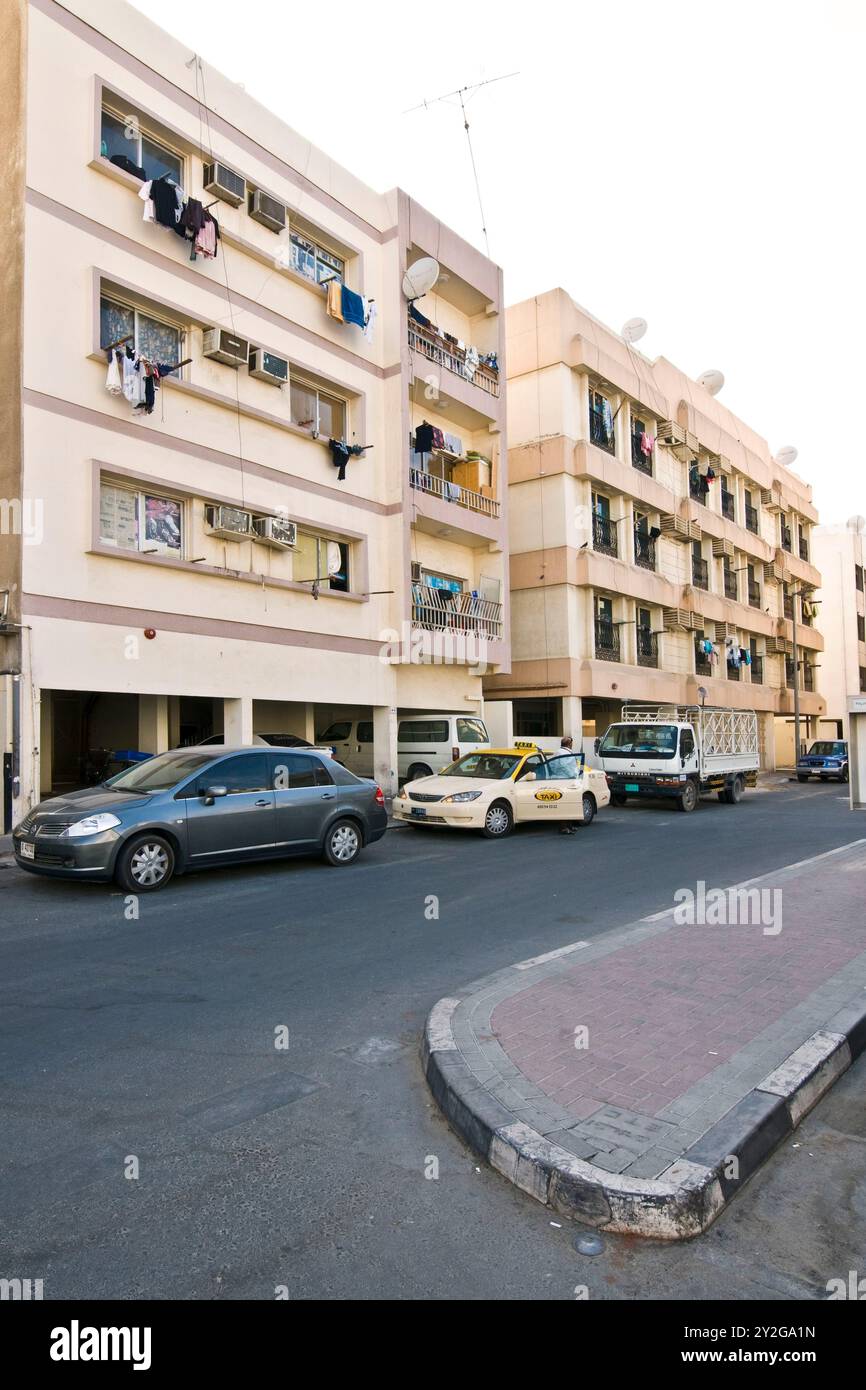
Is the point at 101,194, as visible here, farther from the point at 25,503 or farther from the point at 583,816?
the point at 583,816

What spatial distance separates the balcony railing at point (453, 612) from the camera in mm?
22797

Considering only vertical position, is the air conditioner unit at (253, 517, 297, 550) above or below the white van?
above

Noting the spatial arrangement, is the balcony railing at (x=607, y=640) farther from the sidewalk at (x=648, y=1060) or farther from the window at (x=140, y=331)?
the sidewalk at (x=648, y=1060)

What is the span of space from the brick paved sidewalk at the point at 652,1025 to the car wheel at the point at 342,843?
4849 millimetres

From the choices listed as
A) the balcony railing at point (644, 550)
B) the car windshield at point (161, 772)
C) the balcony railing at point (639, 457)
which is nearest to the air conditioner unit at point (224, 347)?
the car windshield at point (161, 772)

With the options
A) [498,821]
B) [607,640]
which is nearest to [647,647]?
[607,640]

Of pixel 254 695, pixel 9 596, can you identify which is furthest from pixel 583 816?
pixel 9 596

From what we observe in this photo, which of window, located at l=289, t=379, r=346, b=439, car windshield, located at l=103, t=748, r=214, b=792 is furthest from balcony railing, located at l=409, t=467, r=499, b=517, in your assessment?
car windshield, located at l=103, t=748, r=214, b=792

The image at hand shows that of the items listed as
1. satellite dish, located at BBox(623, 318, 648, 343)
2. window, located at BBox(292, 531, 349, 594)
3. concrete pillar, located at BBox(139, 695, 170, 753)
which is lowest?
concrete pillar, located at BBox(139, 695, 170, 753)

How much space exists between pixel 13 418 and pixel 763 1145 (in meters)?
15.0

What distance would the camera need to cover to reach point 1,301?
14914 mm

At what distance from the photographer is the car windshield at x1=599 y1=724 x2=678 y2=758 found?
2072 centimetres

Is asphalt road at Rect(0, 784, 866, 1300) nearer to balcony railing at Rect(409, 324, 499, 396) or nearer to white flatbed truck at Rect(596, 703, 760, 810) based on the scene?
white flatbed truck at Rect(596, 703, 760, 810)

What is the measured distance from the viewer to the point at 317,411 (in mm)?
21016
